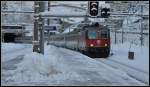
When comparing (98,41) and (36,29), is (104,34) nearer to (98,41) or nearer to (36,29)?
(98,41)

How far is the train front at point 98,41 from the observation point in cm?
4009

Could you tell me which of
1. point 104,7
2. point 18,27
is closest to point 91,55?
point 104,7

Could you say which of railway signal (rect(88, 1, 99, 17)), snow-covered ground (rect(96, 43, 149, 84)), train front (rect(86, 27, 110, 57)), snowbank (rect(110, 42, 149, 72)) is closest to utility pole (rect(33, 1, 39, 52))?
snow-covered ground (rect(96, 43, 149, 84))

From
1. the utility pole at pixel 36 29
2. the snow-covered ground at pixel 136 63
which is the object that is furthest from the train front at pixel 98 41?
the utility pole at pixel 36 29

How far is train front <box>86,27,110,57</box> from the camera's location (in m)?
40.1

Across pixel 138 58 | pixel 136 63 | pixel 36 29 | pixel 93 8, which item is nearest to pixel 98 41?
pixel 138 58

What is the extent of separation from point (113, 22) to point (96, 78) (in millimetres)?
50297

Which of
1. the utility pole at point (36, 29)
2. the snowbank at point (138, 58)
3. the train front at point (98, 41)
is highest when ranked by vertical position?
the utility pole at point (36, 29)

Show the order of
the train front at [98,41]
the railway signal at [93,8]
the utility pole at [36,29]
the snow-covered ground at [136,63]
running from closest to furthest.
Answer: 1. the snow-covered ground at [136,63]
2. the utility pole at [36,29]
3. the railway signal at [93,8]
4. the train front at [98,41]

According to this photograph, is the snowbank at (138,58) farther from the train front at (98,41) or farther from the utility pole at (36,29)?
the utility pole at (36,29)

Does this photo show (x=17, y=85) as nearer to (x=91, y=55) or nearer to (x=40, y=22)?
(x=40, y=22)

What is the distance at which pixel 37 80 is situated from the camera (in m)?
17.2

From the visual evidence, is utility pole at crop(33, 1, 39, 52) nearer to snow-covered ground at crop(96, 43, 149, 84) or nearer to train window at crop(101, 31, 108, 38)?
snow-covered ground at crop(96, 43, 149, 84)

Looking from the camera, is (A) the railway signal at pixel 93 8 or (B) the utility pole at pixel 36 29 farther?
(A) the railway signal at pixel 93 8
